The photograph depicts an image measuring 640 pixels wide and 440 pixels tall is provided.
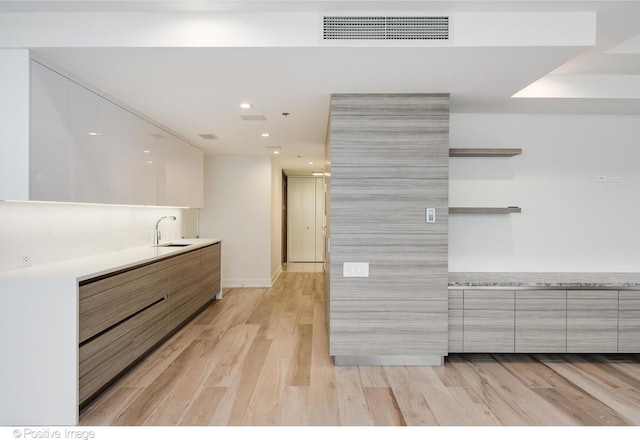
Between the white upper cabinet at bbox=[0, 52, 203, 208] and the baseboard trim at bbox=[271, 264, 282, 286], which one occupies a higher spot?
the white upper cabinet at bbox=[0, 52, 203, 208]

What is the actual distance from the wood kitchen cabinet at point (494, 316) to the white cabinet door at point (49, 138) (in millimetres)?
3304

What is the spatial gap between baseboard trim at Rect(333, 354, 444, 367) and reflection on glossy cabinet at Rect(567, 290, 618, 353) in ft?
3.95

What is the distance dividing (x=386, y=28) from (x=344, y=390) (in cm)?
250

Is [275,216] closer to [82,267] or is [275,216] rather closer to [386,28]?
[82,267]

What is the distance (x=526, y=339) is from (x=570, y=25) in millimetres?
2462

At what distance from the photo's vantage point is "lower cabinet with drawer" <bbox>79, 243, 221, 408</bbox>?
2389 mm

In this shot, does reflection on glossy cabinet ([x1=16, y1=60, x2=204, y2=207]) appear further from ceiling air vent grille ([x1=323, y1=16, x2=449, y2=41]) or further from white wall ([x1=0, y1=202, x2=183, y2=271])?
ceiling air vent grille ([x1=323, y1=16, x2=449, y2=41])

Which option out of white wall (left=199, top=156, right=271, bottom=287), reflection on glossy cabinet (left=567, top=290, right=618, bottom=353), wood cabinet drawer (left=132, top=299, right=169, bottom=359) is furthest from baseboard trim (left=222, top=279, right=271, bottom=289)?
reflection on glossy cabinet (left=567, top=290, right=618, bottom=353)

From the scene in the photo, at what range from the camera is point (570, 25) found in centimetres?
221

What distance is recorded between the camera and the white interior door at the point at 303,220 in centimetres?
983

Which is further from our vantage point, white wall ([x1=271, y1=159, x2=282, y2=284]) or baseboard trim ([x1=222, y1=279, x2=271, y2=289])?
white wall ([x1=271, y1=159, x2=282, y2=284])

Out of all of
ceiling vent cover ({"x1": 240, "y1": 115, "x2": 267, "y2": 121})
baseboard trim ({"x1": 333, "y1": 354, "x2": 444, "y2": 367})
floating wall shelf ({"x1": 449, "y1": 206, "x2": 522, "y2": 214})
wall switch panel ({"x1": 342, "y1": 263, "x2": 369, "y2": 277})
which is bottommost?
baseboard trim ({"x1": 333, "y1": 354, "x2": 444, "y2": 367})
